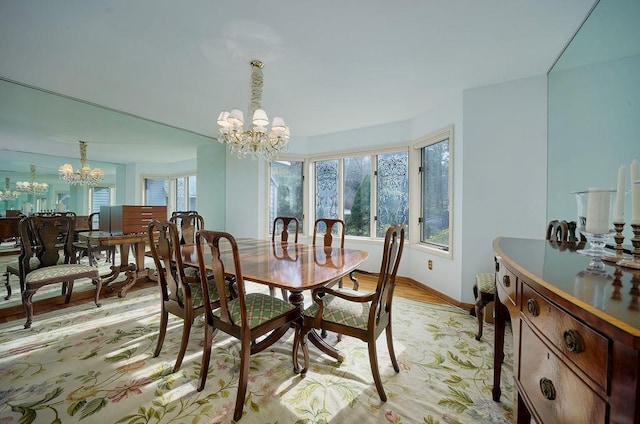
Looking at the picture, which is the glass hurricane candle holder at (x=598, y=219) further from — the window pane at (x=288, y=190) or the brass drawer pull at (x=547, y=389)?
the window pane at (x=288, y=190)

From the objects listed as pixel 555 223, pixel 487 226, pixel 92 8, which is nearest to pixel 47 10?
pixel 92 8

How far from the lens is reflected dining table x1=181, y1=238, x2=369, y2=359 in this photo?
4.66 feet

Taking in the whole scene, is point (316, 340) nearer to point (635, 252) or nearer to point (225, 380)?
point (225, 380)

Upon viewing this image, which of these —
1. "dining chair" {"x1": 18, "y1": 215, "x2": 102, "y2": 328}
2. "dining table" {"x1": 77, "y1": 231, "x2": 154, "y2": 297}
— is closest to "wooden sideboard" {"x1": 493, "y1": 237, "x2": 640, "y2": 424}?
"dining chair" {"x1": 18, "y1": 215, "x2": 102, "y2": 328}

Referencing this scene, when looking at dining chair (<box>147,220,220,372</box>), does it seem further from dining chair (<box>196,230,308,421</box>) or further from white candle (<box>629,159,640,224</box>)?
white candle (<box>629,159,640,224</box>)

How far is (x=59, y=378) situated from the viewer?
162 centimetres

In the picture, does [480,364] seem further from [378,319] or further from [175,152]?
[175,152]

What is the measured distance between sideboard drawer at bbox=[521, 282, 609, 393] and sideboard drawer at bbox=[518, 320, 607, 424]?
0.03 meters

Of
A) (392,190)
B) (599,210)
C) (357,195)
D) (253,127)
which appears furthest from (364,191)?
(599,210)

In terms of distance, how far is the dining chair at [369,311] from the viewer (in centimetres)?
143

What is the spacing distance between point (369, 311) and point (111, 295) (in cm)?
344

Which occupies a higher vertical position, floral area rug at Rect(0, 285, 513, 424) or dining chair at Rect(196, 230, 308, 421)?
dining chair at Rect(196, 230, 308, 421)

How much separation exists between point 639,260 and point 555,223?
91cm

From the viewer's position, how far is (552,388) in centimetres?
74
